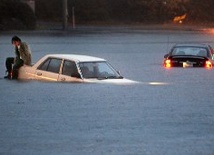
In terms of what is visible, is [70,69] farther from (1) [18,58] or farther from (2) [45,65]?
(1) [18,58]

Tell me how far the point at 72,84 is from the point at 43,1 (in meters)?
60.3

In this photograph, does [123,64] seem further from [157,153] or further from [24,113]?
[157,153]

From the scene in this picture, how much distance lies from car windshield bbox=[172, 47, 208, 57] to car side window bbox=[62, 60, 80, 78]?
9.06 metres

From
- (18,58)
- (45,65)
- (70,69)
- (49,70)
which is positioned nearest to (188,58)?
(18,58)

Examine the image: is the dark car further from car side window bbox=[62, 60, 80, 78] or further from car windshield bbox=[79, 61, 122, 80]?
car side window bbox=[62, 60, 80, 78]

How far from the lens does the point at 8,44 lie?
53875mm

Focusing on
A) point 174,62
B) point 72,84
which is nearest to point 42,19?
point 174,62

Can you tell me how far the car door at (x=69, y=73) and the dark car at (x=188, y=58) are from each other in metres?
8.33

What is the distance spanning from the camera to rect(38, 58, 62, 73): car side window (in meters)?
22.8

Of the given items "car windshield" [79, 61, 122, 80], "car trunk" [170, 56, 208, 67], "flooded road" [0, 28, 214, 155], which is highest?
"car windshield" [79, 61, 122, 80]

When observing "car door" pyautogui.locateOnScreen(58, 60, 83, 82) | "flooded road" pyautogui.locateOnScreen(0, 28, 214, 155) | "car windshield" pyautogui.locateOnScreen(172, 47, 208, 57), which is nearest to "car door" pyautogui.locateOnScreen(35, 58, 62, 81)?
"car door" pyautogui.locateOnScreen(58, 60, 83, 82)

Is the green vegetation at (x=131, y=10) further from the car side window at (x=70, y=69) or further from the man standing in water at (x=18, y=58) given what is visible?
the car side window at (x=70, y=69)

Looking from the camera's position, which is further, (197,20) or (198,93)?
(197,20)

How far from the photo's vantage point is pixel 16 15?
2744 inches
